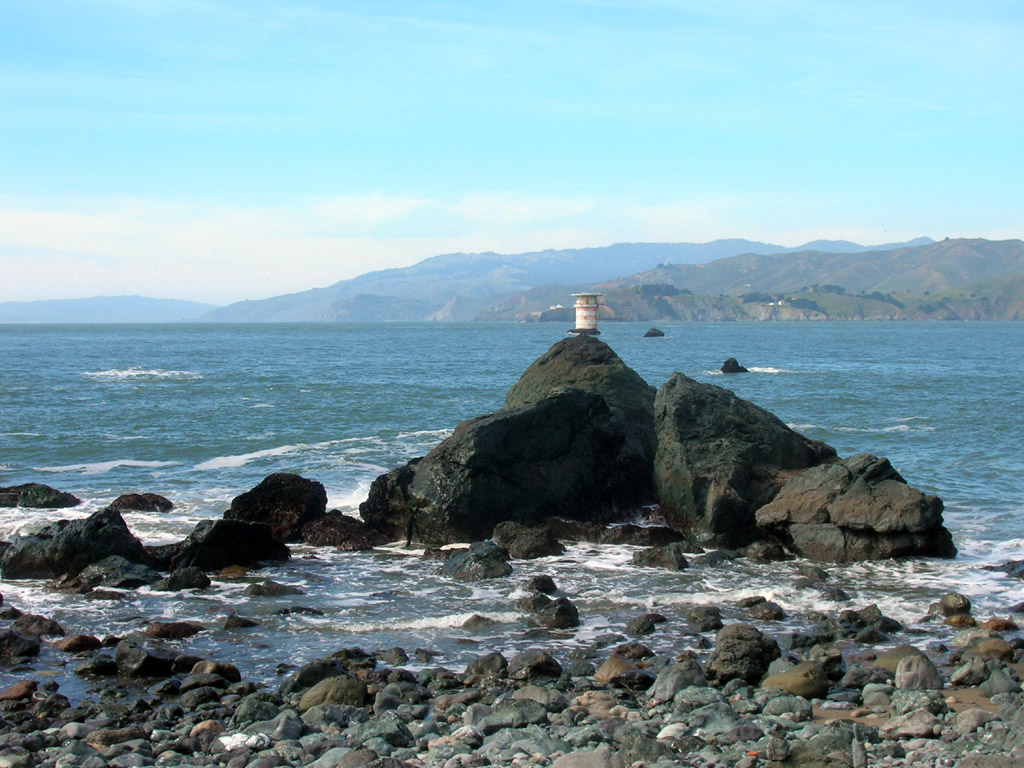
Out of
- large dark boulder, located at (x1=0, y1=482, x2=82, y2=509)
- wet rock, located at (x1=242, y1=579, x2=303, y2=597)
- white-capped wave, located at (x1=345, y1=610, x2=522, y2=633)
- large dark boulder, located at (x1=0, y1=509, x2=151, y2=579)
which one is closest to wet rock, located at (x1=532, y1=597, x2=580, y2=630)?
white-capped wave, located at (x1=345, y1=610, x2=522, y2=633)

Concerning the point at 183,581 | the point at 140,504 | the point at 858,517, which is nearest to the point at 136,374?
the point at 140,504

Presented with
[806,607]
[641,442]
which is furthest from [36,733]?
[641,442]

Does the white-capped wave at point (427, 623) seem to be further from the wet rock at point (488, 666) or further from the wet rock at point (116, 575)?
the wet rock at point (116, 575)

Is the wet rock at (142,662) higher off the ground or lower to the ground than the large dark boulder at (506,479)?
lower

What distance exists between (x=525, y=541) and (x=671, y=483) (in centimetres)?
323

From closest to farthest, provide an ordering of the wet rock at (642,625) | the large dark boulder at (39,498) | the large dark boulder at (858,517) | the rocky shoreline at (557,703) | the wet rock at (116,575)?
the rocky shoreline at (557,703), the wet rock at (642,625), the wet rock at (116,575), the large dark boulder at (858,517), the large dark boulder at (39,498)

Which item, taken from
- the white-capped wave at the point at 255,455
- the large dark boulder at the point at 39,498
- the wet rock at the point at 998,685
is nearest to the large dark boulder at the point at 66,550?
the large dark boulder at the point at 39,498

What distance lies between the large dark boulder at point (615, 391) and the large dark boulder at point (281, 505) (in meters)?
4.47

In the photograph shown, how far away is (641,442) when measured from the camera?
1978 cm

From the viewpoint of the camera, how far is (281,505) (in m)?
17.7

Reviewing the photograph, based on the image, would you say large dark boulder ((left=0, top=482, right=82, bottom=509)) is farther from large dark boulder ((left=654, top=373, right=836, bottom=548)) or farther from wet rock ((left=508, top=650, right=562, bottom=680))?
wet rock ((left=508, top=650, right=562, bottom=680))

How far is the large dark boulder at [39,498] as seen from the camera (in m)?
19.5

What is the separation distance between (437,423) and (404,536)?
16867mm

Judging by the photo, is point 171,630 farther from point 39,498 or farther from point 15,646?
point 39,498
